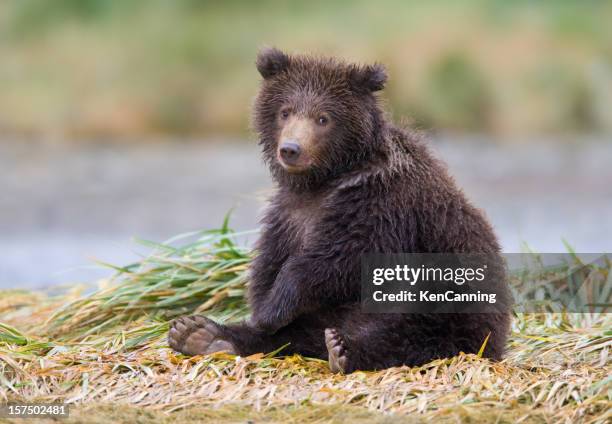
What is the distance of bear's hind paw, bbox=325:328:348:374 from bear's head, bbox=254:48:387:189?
101 cm

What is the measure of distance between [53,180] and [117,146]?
8.23ft

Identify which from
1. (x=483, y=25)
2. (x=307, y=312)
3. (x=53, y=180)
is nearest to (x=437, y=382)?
(x=307, y=312)

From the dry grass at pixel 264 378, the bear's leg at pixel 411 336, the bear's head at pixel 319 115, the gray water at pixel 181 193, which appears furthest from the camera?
the gray water at pixel 181 193

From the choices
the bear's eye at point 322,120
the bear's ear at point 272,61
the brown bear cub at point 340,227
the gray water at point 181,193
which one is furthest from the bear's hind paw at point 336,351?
the gray water at point 181,193

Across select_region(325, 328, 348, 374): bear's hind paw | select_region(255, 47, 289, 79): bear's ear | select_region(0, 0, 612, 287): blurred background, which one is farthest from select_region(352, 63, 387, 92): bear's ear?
select_region(0, 0, 612, 287): blurred background

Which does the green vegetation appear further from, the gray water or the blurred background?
the gray water

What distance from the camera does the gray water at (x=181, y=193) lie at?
16094 millimetres

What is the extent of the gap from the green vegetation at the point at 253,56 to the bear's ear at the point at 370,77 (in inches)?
570

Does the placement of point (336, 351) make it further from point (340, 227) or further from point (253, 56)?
point (253, 56)

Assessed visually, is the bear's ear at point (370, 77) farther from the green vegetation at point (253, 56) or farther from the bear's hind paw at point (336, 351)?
the green vegetation at point (253, 56)

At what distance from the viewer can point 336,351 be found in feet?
22.0

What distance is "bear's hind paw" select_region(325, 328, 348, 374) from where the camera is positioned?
671 centimetres

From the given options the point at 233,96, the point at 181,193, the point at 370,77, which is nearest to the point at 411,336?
the point at 370,77

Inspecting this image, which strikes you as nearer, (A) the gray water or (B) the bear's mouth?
(B) the bear's mouth
